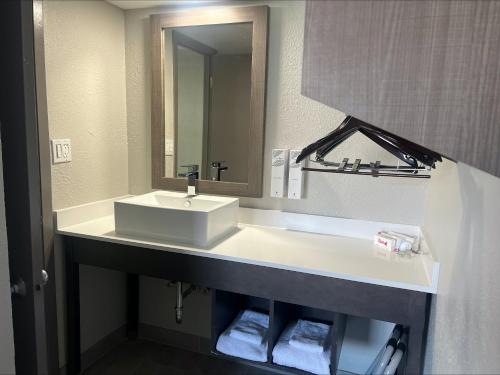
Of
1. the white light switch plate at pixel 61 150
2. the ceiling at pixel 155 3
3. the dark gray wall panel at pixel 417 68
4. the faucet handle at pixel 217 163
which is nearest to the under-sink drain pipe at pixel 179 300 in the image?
the faucet handle at pixel 217 163

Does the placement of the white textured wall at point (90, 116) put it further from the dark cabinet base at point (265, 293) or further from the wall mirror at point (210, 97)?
the wall mirror at point (210, 97)

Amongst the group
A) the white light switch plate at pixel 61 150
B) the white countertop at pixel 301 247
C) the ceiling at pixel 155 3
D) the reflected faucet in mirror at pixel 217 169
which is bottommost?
the white countertop at pixel 301 247

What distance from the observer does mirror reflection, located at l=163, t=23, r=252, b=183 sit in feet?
5.86

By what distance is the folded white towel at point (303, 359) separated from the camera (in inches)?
55.7

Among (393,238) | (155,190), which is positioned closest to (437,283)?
(393,238)

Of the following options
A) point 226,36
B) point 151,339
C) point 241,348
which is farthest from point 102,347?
point 226,36

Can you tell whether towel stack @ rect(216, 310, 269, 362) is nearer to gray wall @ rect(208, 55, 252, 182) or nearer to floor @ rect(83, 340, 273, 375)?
floor @ rect(83, 340, 273, 375)

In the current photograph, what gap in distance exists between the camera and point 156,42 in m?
1.89

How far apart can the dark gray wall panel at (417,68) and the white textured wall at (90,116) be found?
161 centimetres

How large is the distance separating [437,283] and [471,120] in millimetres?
975

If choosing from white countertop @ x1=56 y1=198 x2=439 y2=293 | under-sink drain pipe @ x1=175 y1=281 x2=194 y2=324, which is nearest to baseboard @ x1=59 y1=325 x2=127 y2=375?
under-sink drain pipe @ x1=175 y1=281 x2=194 y2=324

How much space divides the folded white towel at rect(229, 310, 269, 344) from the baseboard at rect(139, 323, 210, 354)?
0.51m

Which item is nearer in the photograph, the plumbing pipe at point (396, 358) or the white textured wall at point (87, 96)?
the plumbing pipe at point (396, 358)

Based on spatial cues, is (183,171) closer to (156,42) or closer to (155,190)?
(155,190)
